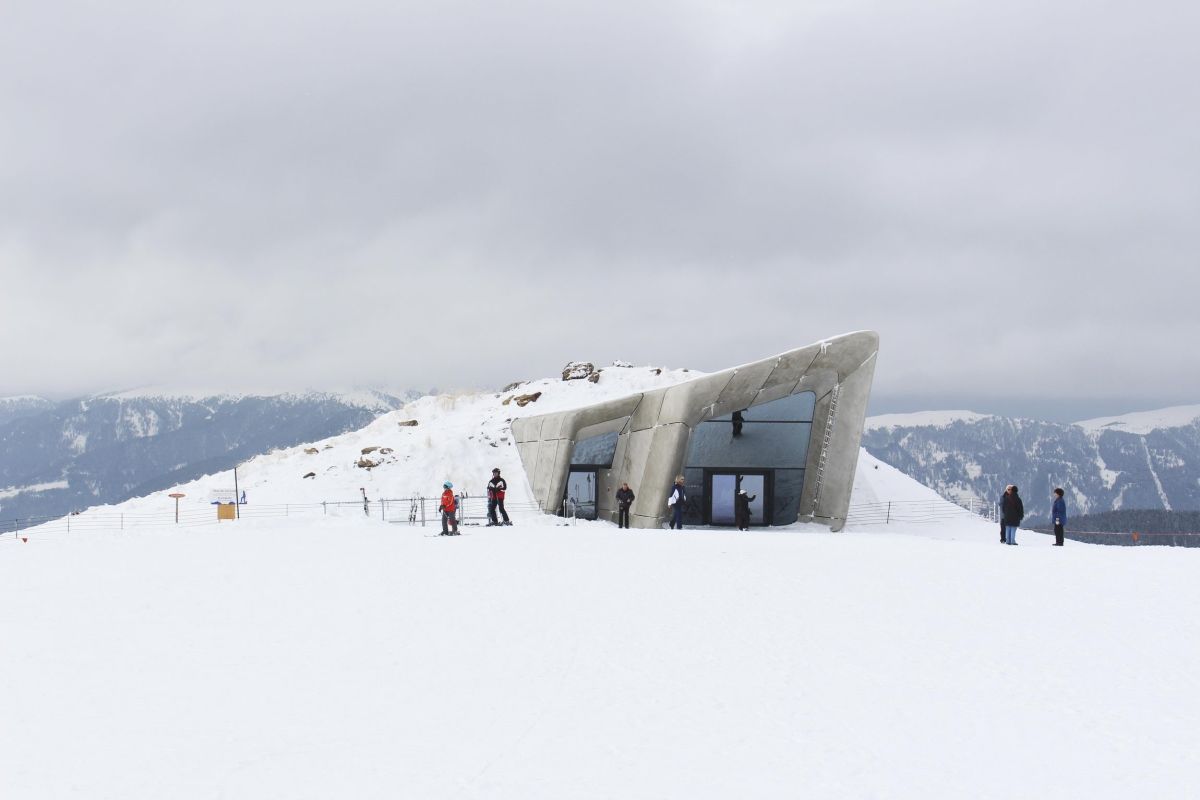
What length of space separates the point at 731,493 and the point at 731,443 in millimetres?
1857

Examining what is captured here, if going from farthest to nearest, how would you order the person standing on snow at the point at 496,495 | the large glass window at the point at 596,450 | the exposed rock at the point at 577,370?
1. the exposed rock at the point at 577,370
2. the large glass window at the point at 596,450
3. the person standing on snow at the point at 496,495

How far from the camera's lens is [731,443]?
30.1m

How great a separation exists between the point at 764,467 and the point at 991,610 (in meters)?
18.3

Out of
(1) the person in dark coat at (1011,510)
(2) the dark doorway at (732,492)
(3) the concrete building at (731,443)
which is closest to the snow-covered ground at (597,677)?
(1) the person in dark coat at (1011,510)

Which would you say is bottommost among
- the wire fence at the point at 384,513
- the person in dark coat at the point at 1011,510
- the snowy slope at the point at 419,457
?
the wire fence at the point at 384,513

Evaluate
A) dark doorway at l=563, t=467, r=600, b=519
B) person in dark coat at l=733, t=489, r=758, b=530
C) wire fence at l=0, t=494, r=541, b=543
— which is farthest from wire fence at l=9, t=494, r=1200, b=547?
person in dark coat at l=733, t=489, r=758, b=530

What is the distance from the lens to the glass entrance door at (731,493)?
30016 mm

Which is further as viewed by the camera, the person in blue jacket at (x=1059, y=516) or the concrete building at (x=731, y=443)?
the concrete building at (x=731, y=443)

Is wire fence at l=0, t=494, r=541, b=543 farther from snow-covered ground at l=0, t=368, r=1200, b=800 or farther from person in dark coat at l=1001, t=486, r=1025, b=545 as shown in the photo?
person in dark coat at l=1001, t=486, r=1025, b=545

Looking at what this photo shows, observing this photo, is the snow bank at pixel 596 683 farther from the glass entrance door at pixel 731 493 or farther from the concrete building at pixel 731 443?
the glass entrance door at pixel 731 493

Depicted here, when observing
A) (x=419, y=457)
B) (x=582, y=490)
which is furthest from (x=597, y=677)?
(x=419, y=457)

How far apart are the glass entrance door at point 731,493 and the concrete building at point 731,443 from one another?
4 centimetres

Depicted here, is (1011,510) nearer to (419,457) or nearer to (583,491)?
(583,491)

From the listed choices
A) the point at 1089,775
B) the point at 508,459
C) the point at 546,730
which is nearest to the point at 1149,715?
the point at 1089,775
